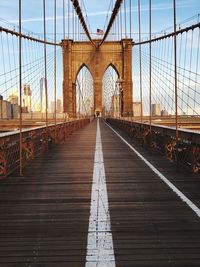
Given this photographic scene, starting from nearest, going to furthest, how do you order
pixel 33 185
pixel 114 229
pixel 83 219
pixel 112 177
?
pixel 114 229 → pixel 83 219 → pixel 33 185 → pixel 112 177

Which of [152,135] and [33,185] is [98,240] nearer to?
[33,185]

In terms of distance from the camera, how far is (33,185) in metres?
6.55

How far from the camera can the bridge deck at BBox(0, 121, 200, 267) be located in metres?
3.24

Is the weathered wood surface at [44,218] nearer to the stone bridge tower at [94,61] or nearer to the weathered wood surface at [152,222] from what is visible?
the weathered wood surface at [152,222]

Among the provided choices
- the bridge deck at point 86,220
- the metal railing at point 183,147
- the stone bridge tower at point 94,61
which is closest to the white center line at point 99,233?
the bridge deck at point 86,220

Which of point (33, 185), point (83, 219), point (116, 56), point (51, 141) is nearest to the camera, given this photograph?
point (83, 219)

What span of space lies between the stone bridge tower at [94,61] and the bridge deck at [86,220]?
73180 mm

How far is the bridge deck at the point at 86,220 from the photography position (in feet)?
10.6

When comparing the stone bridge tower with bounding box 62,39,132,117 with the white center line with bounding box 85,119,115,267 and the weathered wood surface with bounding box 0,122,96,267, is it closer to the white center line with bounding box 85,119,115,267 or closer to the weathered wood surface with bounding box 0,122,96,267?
the weathered wood surface with bounding box 0,122,96,267

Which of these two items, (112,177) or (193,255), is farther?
(112,177)

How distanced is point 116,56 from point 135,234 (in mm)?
81688

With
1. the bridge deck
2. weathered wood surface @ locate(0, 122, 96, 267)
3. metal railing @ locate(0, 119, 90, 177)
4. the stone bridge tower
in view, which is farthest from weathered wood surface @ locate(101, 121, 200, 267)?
the stone bridge tower

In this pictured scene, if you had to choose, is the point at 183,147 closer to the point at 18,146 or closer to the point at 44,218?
the point at 18,146

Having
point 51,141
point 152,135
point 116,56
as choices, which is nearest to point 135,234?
point 152,135
